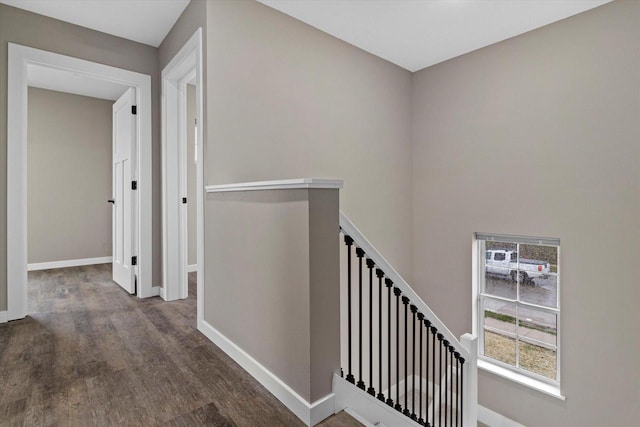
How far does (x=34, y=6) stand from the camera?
2602 millimetres

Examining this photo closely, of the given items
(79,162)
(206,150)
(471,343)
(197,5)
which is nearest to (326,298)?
(206,150)

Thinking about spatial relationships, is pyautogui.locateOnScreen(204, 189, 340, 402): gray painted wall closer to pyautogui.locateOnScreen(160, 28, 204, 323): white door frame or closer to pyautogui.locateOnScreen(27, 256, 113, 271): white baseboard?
pyautogui.locateOnScreen(160, 28, 204, 323): white door frame

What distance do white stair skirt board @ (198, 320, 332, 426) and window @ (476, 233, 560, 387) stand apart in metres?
2.76

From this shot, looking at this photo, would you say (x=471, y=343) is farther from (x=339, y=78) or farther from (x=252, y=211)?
(x=339, y=78)

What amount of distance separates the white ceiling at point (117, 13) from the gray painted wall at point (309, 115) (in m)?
0.64

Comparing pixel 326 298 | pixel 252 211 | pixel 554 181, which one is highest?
pixel 554 181

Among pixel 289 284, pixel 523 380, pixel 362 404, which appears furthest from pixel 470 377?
pixel 289 284

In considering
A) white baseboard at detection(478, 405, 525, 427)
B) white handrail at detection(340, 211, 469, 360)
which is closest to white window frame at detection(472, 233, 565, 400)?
white baseboard at detection(478, 405, 525, 427)

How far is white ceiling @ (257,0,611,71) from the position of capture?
110 inches

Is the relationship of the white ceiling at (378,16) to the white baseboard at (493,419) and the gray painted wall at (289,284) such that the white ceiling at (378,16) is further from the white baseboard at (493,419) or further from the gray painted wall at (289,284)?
the white baseboard at (493,419)

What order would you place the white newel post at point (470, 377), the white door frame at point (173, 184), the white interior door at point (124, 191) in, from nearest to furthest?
the white newel post at point (470, 377) < the white door frame at point (173, 184) < the white interior door at point (124, 191)

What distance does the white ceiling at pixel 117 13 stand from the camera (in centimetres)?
257

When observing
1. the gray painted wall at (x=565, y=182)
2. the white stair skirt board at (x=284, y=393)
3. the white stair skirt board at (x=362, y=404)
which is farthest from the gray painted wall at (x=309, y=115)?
the white stair skirt board at (x=362, y=404)

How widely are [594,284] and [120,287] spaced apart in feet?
14.6
